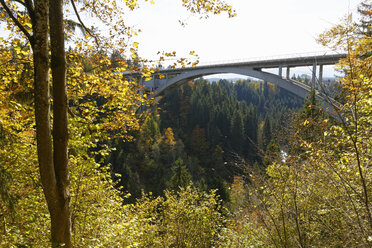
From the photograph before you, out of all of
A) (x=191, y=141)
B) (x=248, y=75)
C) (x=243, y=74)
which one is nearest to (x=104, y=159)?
(x=248, y=75)

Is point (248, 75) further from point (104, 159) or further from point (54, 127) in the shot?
point (54, 127)

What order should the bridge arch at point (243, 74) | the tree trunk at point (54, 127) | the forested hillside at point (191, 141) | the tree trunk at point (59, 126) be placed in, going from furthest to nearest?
the forested hillside at point (191, 141), the bridge arch at point (243, 74), the tree trunk at point (59, 126), the tree trunk at point (54, 127)

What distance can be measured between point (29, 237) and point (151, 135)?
44662mm

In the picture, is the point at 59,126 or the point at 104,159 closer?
the point at 59,126

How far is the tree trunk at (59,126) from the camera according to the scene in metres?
2.87

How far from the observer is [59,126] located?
2.92 meters

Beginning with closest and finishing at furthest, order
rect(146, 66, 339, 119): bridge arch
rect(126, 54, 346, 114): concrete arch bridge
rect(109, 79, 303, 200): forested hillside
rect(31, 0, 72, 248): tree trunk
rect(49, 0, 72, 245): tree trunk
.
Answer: rect(31, 0, 72, 248): tree trunk
rect(49, 0, 72, 245): tree trunk
rect(126, 54, 346, 114): concrete arch bridge
rect(146, 66, 339, 119): bridge arch
rect(109, 79, 303, 200): forested hillside

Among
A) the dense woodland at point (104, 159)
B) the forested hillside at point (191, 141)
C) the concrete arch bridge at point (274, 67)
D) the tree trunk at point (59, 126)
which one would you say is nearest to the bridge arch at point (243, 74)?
the concrete arch bridge at point (274, 67)

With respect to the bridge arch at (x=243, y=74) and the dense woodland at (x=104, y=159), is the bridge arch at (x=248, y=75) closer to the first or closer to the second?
the bridge arch at (x=243, y=74)

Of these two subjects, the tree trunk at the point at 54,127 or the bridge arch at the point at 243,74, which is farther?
the bridge arch at the point at 243,74

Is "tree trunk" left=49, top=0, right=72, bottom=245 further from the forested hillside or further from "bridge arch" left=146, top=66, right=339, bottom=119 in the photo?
the forested hillside

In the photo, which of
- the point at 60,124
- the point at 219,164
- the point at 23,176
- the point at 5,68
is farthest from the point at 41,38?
the point at 219,164

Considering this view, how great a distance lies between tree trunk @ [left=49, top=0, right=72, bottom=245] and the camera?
287 cm

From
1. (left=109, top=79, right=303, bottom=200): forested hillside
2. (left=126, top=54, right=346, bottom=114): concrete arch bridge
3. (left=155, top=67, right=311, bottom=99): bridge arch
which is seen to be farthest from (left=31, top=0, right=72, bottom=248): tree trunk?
(left=109, top=79, right=303, bottom=200): forested hillside
